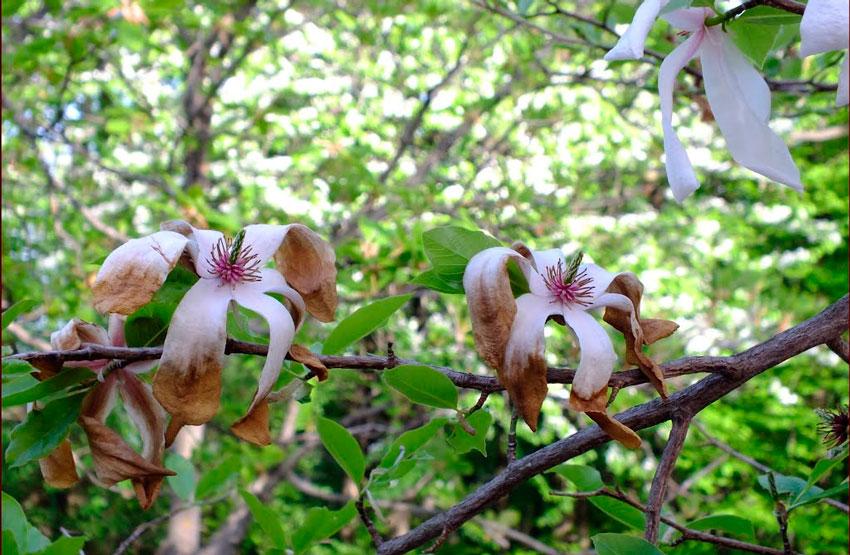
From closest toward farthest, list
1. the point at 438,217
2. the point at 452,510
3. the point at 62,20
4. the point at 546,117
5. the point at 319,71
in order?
the point at 452,510 < the point at 62,20 < the point at 438,217 < the point at 546,117 < the point at 319,71

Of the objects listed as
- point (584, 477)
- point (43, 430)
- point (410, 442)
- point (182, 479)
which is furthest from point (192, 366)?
point (182, 479)

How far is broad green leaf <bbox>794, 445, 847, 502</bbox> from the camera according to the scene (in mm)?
446

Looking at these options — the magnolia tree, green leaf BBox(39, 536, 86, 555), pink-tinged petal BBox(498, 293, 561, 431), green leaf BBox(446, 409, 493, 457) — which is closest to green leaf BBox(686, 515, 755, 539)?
the magnolia tree

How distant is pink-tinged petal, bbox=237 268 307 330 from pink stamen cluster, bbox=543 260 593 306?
126 mm

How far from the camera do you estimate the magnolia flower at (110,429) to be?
414 mm

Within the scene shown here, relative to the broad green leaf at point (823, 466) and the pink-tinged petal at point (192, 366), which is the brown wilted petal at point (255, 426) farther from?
the broad green leaf at point (823, 466)

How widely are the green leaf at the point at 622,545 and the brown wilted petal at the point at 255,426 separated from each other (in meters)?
0.18

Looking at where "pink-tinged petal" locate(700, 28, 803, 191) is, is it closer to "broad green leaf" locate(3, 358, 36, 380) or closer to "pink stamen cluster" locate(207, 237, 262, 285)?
"pink stamen cluster" locate(207, 237, 262, 285)

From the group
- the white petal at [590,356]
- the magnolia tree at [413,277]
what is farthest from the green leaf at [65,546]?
the white petal at [590,356]

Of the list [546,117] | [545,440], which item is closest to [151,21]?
[546,117]

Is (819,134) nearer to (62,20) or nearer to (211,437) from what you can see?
(62,20)

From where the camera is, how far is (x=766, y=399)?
3.83 metres

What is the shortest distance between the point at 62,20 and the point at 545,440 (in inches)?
76.3

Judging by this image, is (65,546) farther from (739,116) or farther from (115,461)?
(739,116)
